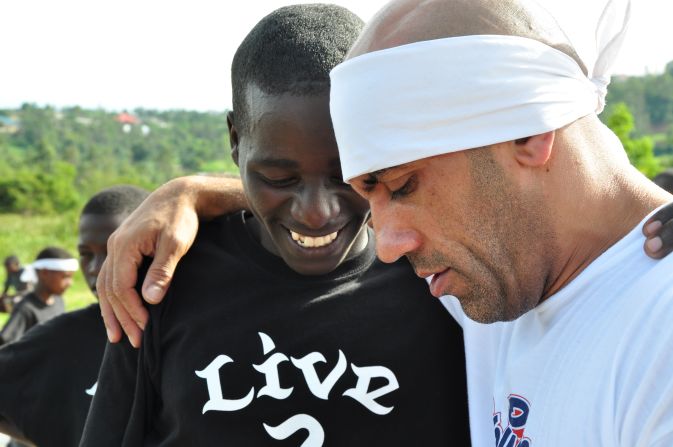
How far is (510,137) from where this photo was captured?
1.83 metres

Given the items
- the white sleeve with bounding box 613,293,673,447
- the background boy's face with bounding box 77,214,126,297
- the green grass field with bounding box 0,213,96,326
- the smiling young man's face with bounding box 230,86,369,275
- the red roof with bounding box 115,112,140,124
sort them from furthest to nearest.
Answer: the red roof with bounding box 115,112,140,124
the green grass field with bounding box 0,213,96,326
the background boy's face with bounding box 77,214,126,297
the smiling young man's face with bounding box 230,86,369,275
the white sleeve with bounding box 613,293,673,447

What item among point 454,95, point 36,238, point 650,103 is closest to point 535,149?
point 454,95

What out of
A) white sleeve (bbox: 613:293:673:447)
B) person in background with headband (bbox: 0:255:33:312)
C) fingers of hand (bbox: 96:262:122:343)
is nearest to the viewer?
white sleeve (bbox: 613:293:673:447)

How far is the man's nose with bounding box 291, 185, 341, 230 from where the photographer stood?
217 centimetres

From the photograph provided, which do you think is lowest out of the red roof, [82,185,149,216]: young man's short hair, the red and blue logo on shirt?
the red roof

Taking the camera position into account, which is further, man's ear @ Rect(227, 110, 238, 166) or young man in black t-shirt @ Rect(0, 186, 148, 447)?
young man in black t-shirt @ Rect(0, 186, 148, 447)

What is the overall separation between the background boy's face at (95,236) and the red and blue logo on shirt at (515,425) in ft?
9.92

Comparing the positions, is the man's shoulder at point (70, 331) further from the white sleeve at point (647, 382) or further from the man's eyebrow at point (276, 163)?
the white sleeve at point (647, 382)

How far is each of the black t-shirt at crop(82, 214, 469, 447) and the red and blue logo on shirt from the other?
28cm

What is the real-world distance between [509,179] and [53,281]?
7.41 m

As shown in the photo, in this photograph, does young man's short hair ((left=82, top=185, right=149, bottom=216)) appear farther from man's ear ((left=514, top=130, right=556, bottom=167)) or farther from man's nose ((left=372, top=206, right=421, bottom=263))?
man's ear ((left=514, top=130, right=556, bottom=167))

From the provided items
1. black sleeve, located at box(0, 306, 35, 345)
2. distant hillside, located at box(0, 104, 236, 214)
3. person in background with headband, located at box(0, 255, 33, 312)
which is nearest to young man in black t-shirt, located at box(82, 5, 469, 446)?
black sleeve, located at box(0, 306, 35, 345)

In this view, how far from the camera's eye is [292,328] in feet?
7.57

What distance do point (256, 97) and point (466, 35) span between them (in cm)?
67
